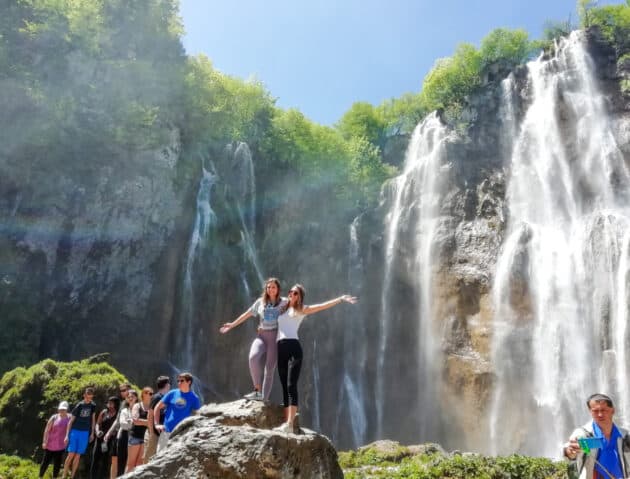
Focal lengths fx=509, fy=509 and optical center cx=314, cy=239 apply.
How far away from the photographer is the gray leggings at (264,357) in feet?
19.0

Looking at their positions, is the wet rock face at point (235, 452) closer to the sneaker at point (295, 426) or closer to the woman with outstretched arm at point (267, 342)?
the sneaker at point (295, 426)

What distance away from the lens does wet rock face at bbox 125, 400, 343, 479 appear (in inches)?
181

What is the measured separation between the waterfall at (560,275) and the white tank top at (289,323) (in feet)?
51.1

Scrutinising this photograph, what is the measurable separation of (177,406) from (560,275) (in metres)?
18.3

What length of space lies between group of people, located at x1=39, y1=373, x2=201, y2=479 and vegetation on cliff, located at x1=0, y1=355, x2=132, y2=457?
2.13 meters

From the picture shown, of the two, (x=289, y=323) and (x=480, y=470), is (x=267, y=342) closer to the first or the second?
(x=289, y=323)

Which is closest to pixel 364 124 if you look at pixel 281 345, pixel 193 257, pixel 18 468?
pixel 193 257

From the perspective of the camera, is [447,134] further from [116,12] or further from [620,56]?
[116,12]

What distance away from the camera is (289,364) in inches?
223

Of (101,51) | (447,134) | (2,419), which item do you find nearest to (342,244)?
(447,134)

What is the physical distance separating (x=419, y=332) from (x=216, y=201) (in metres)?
12.0

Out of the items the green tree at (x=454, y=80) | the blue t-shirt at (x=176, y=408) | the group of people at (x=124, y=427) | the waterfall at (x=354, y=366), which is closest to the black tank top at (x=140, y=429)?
the group of people at (x=124, y=427)

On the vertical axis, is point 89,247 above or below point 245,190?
below

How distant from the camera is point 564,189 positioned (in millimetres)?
23344
